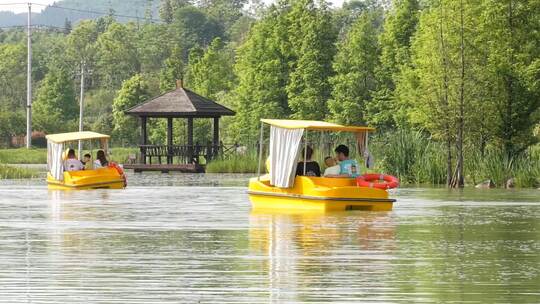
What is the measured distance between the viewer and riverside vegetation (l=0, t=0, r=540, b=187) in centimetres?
5325

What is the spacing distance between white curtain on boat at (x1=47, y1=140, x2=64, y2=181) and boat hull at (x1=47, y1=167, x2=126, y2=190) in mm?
1115

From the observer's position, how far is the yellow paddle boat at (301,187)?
3222 cm

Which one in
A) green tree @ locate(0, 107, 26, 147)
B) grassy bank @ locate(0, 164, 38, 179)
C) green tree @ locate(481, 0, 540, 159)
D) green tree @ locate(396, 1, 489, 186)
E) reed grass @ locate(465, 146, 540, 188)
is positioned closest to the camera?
reed grass @ locate(465, 146, 540, 188)

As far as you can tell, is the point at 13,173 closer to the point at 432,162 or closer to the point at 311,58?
the point at 432,162

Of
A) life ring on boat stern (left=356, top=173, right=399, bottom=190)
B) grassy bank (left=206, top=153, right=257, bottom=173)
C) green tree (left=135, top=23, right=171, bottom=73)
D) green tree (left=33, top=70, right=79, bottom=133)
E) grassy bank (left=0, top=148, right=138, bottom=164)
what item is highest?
green tree (left=135, top=23, right=171, bottom=73)

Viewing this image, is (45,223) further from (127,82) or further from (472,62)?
(127,82)

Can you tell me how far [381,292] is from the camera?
54.3ft

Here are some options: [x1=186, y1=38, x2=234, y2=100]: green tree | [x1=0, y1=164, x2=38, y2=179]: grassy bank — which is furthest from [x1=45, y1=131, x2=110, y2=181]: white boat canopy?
[x1=186, y1=38, x2=234, y2=100]: green tree

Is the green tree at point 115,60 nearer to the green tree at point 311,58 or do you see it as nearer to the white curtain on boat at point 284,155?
the green tree at point 311,58

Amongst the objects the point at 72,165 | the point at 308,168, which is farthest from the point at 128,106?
the point at 308,168

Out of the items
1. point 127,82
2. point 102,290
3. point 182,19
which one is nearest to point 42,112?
point 127,82

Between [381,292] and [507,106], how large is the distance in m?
39.0

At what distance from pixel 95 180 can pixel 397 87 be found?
21139 mm

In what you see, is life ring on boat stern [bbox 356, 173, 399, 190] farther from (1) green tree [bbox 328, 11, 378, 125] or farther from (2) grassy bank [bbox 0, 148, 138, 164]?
(2) grassy bank [bbox 0, 148, 138, 164]
